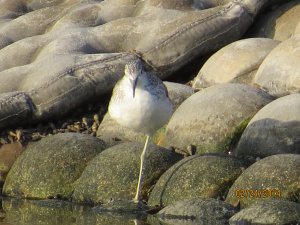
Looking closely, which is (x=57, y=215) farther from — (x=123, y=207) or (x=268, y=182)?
(x=268, y=182)

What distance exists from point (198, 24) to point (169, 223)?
510 cm

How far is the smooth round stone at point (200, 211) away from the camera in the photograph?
209 inches

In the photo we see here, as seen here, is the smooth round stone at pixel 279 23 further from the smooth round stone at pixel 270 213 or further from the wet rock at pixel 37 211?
the smooth round stone at pixel 270 213

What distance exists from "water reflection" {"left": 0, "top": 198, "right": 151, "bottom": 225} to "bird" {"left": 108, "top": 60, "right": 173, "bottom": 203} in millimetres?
443

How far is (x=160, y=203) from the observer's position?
5.98 meters

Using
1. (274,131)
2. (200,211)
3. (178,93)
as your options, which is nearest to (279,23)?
(178,93)

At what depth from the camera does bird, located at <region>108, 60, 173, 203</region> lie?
5898mm

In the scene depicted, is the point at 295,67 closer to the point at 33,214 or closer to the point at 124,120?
the point at 124,120

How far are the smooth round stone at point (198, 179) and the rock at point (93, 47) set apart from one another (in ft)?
10.5

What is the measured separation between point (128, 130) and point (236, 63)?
6.70 ft

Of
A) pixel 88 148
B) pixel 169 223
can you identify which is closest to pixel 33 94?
pixel 88 148

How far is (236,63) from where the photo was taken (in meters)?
8.73
